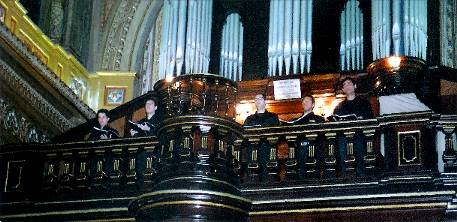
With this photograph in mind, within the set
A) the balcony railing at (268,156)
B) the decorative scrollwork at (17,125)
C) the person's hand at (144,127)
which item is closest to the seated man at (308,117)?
the balcony railing at (268,156)

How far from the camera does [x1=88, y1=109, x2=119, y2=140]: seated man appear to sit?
14.0 metres

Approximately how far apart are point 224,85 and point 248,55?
4.50 feet

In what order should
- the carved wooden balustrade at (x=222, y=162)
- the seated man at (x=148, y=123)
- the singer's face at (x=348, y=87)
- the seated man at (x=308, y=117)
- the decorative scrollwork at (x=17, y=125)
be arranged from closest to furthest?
the carved wooden balustrade at (x=222, y=162)
the seated man at (x=308, y=117)
the singer's face at (x=348, y=87)
the seated man at (x=148, y=123)
the decorative scrollwork at (x=17, y=125)

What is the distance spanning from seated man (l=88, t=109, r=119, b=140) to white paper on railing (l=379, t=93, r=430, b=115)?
3.34 m

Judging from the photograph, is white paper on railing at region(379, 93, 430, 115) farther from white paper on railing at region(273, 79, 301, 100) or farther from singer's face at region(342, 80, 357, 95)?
white paper on railing at region(273, 79, 301, 100)

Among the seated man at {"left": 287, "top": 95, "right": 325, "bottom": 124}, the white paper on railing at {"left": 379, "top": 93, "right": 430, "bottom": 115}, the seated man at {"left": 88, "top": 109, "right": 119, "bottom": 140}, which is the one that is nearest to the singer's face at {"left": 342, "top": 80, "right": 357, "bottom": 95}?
the seated man at {"left": 287, "top": 95, "right": 325, "bottom": 124}

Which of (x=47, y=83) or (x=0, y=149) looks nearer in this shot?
(x=0, y=149)

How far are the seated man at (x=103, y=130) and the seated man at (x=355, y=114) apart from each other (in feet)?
9.15

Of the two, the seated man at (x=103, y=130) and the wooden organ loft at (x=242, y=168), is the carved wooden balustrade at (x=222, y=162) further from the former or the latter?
the seated man at (x=103, y=130)

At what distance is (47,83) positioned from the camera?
53.8ft

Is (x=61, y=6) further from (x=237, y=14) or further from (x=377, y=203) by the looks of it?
(x=377, y=203)

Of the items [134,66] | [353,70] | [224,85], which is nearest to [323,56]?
[353,70]

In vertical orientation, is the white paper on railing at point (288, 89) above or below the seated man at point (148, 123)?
above

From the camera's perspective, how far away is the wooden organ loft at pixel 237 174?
40.6 ft
